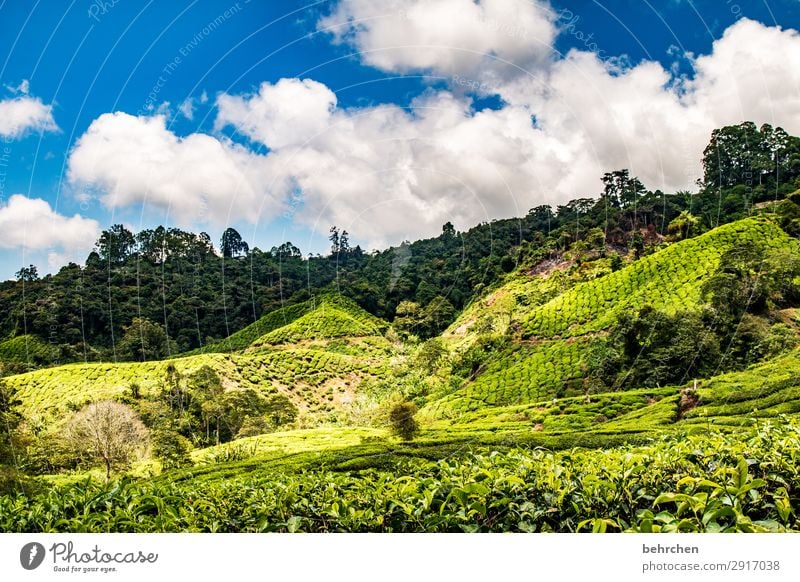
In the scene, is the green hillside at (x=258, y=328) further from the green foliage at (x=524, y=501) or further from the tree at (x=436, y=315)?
the green foliage at (x=524, y=501)

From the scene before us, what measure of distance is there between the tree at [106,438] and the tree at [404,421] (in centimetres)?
576

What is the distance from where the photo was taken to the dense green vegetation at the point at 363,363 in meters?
6.14

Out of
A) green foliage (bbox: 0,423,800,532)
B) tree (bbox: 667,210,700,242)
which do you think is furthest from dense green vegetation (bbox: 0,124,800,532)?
tree (bbox: 667,210,700,242)

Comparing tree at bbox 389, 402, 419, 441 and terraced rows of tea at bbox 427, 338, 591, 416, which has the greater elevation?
terraced rows of tea at bbox 427, 338, 591, 416

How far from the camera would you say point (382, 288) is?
14695mm

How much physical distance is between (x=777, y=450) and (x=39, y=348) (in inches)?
705

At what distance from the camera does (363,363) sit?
15.3 m

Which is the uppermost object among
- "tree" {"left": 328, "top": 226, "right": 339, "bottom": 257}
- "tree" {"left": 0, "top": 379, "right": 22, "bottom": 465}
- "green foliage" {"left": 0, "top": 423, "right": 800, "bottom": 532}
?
"tree" {"left": 328, "top": 226, "right": 339, "bottom": 257}

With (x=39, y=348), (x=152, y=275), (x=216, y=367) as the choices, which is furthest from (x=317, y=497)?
(x=39, y=348)

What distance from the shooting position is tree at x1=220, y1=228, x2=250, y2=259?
10016 mm

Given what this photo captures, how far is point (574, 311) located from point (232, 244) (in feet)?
34.4

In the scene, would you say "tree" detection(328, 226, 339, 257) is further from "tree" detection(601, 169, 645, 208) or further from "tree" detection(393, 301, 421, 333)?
"tree" detection(601, 169, 645, 208)

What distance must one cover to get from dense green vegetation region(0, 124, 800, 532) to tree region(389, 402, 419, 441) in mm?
63
